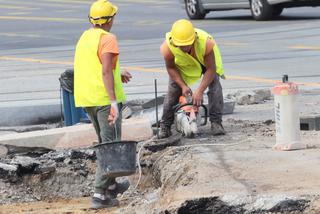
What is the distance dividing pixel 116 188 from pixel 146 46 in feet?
40.3

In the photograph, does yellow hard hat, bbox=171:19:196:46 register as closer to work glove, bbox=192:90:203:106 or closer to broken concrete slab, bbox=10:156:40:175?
work glove, bbox=192:90:203:106

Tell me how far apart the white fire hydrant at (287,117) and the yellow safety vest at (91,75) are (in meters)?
1.49

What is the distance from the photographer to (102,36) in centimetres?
863

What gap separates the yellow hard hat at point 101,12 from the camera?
28.4ft

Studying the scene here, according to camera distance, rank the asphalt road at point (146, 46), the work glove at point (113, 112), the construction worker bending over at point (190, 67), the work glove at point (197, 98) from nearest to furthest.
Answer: the work glove at point (113, 112) → the construction worker bending over at point (190, 67) → the work glove at point (197, 98) → the asphalt road at point (146, 46)

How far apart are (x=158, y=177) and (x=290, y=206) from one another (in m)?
2.29

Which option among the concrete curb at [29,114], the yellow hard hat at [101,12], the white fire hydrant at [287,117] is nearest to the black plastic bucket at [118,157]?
the yellow hard hat at [101,12]

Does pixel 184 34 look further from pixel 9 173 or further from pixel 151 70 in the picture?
pixel 151 70

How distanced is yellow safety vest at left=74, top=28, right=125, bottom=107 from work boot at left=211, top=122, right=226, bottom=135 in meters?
2.09

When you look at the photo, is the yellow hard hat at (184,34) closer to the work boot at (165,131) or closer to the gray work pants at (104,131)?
the work boot at (165,131)

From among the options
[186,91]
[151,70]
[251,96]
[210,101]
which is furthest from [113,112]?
[151,70]

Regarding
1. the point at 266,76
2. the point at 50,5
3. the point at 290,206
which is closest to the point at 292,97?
the point at 290,206

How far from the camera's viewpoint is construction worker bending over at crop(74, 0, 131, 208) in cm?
857

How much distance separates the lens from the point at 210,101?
Answer: 1082 centimetres
